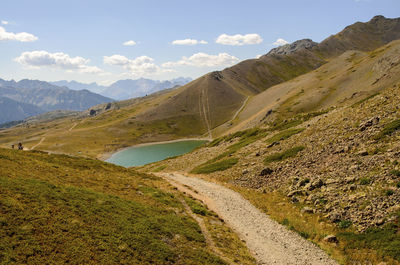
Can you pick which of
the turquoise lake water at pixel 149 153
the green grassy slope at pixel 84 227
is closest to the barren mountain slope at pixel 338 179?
the green grassy slope at pixel 84 227

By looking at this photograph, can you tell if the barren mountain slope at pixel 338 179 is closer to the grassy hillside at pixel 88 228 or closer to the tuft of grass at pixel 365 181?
the tuft of grass at pixel 365 181

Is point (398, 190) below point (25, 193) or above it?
below

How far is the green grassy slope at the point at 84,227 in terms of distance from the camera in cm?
1530

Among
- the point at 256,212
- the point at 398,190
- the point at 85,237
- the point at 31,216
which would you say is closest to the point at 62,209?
the point at 31,216

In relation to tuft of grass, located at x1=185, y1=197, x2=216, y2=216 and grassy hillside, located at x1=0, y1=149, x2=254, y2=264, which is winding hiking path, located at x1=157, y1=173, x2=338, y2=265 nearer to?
tuft of grass, located at x1=185, y1=197, x2=216, y2=216

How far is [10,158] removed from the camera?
31.6 meters

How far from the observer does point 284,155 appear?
4428cm

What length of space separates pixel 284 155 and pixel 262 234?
2172 cm

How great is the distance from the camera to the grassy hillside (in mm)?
15344

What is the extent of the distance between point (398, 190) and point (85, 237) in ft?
89.7

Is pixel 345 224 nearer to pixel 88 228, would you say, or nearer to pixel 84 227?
pixel 88 228

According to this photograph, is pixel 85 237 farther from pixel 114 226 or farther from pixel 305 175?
pixel 305 175

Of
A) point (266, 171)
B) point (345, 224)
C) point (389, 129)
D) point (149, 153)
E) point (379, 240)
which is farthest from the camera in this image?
point (149, 153)

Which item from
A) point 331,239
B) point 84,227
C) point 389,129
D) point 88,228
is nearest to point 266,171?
point 389,129
